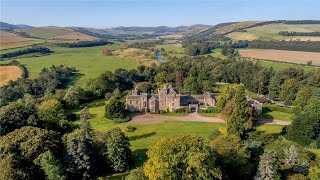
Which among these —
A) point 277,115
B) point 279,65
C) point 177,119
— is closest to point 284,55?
point 279,65

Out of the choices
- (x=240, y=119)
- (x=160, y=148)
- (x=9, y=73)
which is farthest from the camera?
(x=9, y=73)

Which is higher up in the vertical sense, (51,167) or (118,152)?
(51,167)

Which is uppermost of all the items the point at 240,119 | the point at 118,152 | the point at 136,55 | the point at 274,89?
the point at 136,55

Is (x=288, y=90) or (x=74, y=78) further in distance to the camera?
(x=74, y=78)

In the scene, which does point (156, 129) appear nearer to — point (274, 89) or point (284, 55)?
point (274, 89)

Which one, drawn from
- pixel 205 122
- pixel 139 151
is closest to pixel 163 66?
pixel 205 122

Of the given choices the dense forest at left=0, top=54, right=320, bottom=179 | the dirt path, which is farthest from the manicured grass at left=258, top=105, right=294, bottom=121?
the dense forest at left=0, top=54, right=320, bottom=179

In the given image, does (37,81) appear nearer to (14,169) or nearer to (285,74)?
(14,169)

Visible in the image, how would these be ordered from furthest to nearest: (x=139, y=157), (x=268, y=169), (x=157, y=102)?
(x=157, y=102), (x=139, y=157), (x=268, y=169)
